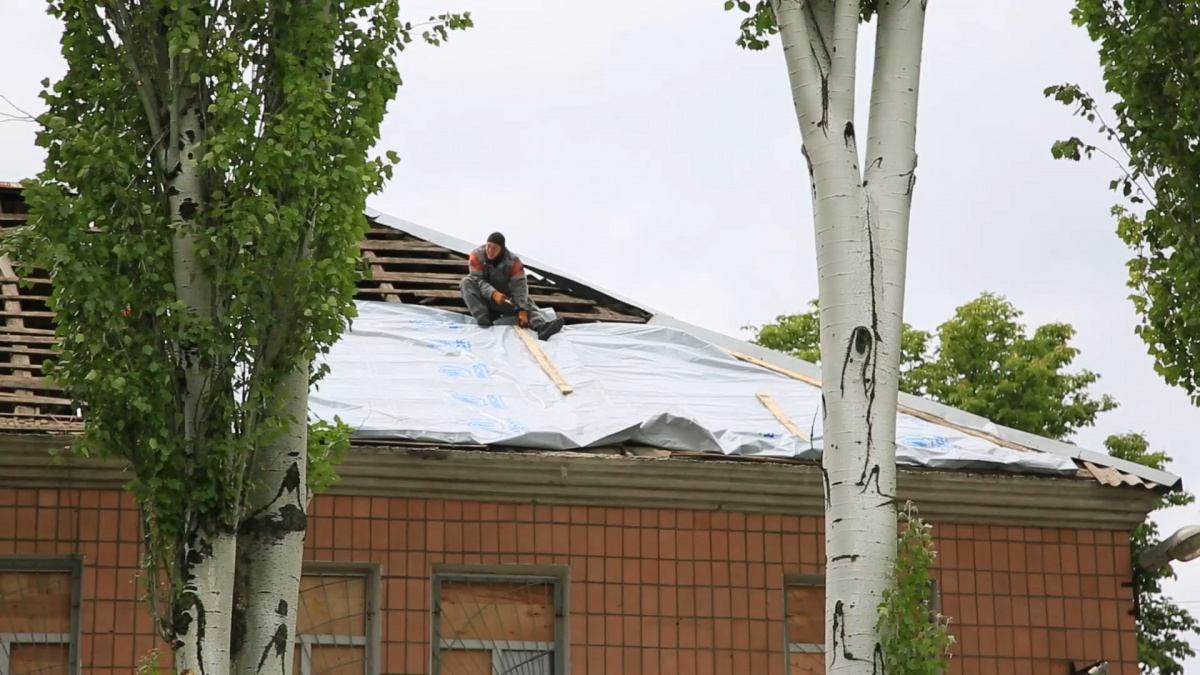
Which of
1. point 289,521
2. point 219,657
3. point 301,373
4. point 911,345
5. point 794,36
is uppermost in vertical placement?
point 911,345

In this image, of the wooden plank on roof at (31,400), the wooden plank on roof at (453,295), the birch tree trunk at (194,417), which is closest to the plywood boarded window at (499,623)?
the wooden plank on roof at (31,400)

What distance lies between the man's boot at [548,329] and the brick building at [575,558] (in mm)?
2315

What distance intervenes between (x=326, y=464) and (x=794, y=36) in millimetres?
3137

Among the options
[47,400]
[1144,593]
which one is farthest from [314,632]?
Result: [1144,593]

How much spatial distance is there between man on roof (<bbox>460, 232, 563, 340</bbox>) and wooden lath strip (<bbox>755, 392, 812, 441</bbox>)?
6.30ft

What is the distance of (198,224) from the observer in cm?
880

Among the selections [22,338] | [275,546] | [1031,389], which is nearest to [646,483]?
[275,546]

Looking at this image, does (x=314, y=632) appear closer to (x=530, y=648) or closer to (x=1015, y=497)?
(x=530, y=648)

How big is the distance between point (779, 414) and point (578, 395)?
147 centimetres

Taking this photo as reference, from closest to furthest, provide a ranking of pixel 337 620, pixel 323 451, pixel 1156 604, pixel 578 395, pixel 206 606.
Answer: pixel 206 606, pixel 323 451, pixel 337 620, pixel 578 395, pixel 1156 604

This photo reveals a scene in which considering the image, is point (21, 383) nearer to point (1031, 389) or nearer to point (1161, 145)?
point (1161, 145)

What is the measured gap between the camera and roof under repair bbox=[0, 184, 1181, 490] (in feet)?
→ 40.0

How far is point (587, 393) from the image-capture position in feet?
43.1

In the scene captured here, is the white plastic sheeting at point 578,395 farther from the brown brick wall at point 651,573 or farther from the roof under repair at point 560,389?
the brown brick wall at point 651,573
